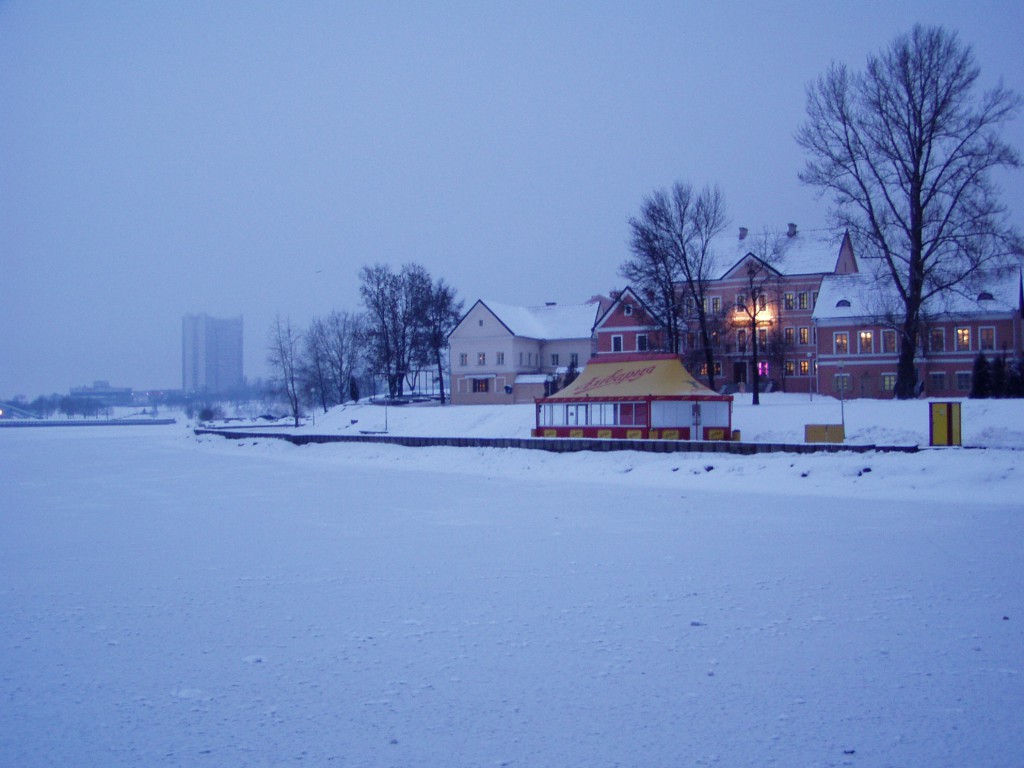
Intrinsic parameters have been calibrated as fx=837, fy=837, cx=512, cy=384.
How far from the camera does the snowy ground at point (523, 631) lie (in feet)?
18.8

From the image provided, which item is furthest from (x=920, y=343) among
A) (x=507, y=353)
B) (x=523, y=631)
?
(x=523, y=631)

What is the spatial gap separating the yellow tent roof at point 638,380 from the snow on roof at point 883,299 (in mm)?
11525

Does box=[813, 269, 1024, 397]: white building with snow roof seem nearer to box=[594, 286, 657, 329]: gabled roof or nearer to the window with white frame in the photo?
the window with white frame

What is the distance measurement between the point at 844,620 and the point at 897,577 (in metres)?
2.44

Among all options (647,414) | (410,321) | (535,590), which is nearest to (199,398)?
(410,321)

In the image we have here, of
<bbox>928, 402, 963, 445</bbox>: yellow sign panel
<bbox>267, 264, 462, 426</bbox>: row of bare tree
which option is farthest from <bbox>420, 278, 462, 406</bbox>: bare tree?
<bbox>928, 402, 963, 445</bbox>: yellow sign panel

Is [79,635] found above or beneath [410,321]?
beneath

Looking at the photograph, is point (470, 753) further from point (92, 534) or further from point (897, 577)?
point (92, 534)

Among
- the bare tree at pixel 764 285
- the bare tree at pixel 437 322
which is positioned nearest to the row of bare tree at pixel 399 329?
the bare tree at pixel 437 322

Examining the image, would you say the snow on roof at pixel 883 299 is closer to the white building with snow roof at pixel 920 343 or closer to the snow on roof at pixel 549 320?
the white building with snow roof at pixel 920 343

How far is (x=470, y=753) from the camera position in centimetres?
550

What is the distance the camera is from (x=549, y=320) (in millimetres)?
76125

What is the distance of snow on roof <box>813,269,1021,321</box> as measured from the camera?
4234 cm

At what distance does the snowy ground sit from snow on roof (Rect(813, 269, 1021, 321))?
26147mm
